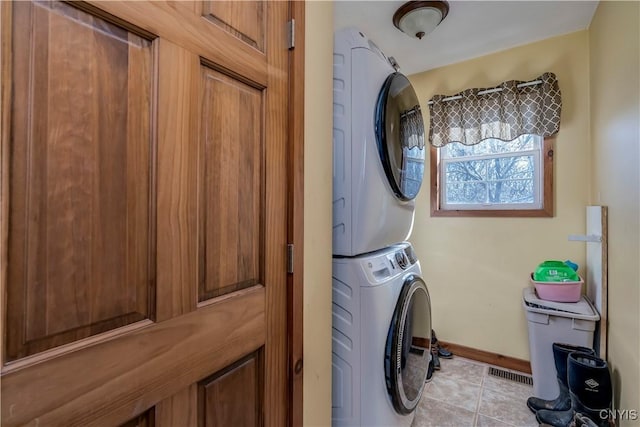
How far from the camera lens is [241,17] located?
724mm

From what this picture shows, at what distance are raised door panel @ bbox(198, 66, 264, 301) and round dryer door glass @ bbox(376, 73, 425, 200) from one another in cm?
64

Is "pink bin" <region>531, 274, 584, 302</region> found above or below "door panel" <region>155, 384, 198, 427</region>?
below

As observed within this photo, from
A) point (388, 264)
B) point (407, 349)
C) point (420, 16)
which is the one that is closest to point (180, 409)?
point (388, 264)

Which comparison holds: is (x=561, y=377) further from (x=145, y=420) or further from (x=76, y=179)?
(x=76, y=179)

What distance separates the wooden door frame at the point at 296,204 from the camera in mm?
860

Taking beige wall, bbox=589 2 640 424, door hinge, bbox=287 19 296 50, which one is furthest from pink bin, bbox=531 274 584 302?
door hinge, bbox=287 19 296 50

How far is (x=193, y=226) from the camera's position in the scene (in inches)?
24.1

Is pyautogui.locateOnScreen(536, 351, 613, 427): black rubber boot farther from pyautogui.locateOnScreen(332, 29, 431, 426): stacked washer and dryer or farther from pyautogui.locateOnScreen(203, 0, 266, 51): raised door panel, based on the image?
pyautogui.locateOnScreen(203, 0, 266, 51): raised door panel

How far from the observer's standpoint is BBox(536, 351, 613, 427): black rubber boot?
4.67ft

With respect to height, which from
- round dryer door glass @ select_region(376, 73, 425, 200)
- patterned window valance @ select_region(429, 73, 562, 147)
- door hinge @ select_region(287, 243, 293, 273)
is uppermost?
patterned window valance @ select_region(429, 73, 562, 147)

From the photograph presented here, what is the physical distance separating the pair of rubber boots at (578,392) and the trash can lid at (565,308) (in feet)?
0.58

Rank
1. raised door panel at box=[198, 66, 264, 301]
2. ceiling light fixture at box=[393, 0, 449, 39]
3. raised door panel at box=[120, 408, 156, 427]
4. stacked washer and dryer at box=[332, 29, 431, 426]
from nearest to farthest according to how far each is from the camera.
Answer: raised door panel at box=[120, 408, 156, 427] → raised door panel at box=[198, 66, 264, 301] → stacked washer and dryer at box=[332, 29, 431, 426] → ceiling light fixture at box=[393, 0, 449, 39]

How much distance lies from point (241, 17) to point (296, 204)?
47 centimetres

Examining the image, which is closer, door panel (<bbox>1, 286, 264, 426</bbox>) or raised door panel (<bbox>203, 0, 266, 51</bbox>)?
door panel (<bbox>1, 286, 264, 426</bbox>)
